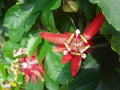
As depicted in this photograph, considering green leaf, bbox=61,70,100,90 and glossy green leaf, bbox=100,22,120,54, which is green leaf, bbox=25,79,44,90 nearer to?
green leaf, bbox=61,70,100,90

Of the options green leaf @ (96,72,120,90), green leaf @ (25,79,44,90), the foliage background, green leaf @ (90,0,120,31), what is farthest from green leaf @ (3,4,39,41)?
green leaf @ (90,0,120,31)

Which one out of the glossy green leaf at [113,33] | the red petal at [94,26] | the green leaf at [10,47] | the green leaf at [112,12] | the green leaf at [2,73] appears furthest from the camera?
the green leaf at [2,73]

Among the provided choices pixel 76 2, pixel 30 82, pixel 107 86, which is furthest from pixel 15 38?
pixel 107 86

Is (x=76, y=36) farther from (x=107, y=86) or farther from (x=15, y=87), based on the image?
(x=15, y=87)

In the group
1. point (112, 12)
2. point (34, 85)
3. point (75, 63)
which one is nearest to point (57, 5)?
point (75, 63)

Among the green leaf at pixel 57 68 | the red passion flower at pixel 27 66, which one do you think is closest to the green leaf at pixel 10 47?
the red passion flower at pixel 27 66

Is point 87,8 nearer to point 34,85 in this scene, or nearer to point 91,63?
point 91,63

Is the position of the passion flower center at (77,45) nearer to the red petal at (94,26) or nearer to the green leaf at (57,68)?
the red petal at (94,26)
